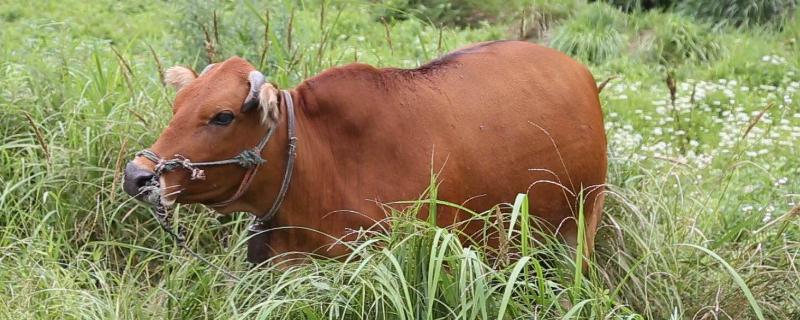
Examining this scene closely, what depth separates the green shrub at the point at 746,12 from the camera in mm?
9266

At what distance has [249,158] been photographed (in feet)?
13.2

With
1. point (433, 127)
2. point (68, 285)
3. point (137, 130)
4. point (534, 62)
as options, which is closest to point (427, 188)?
point (433, 127)

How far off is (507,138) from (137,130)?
173cm

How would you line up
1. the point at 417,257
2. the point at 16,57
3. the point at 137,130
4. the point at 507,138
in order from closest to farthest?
1. the point at 417,257
2. the point at 507,138
3. the point at 137,130
4. the point at 16,57

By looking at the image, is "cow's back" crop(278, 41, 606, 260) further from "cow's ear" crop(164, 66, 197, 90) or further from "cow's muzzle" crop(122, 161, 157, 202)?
"cow's muzzle" crop(122, 161, 157, 202)

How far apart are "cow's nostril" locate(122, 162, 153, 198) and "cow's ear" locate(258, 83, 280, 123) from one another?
0.43 m

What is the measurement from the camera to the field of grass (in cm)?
384

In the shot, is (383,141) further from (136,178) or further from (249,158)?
(136,178)

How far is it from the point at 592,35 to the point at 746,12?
4.43ft

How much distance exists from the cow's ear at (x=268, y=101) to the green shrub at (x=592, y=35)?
4.87 metres

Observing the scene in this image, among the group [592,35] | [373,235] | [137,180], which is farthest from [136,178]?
[592,35]

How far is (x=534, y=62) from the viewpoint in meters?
4.73

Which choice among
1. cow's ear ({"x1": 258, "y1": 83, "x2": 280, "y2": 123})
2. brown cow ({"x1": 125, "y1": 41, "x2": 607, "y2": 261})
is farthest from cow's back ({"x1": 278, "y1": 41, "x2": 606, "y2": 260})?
cow's ear ({"x1": 258, "y1": 83, "x2": 280, "y2": 123})

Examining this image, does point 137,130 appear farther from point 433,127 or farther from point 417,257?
point 417,257
